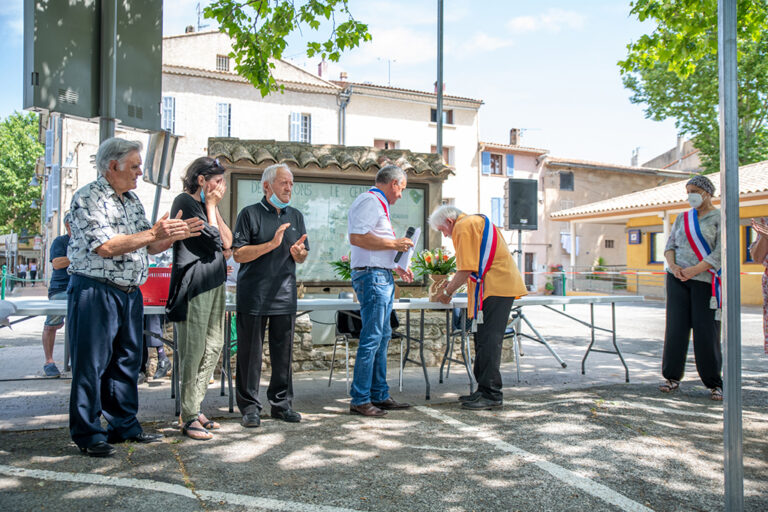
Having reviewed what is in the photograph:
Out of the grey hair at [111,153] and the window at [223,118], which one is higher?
the window at [223,118]

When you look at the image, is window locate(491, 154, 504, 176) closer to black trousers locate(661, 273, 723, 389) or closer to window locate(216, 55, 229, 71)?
window locate(216, 55, 229, 71)

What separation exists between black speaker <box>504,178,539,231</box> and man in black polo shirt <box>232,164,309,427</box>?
923 centimetres

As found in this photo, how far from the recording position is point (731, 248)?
218cm

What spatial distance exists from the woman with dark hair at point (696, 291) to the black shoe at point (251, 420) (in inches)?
141

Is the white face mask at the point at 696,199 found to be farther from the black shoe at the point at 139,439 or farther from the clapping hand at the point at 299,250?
the black shoe at the point at 139,439

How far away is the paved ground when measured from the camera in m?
2.82

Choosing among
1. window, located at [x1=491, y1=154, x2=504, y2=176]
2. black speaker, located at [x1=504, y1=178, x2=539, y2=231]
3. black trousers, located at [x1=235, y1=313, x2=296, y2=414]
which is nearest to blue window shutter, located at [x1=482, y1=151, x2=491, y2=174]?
window, located at [x1=491, y1=154, x2=504, y2=176]

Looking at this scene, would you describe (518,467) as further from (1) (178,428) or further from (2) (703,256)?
(2) (703,256)

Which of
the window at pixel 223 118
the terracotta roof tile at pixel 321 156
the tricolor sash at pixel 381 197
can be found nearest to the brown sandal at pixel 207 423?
the tricolor sash at pixel 381 197

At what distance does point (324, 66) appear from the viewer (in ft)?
107

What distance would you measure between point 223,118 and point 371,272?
22716 millimetres

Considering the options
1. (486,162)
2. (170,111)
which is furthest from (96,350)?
(486,162)

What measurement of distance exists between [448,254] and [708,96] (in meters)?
22.0

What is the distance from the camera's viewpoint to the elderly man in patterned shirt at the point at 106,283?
10.8 feet
